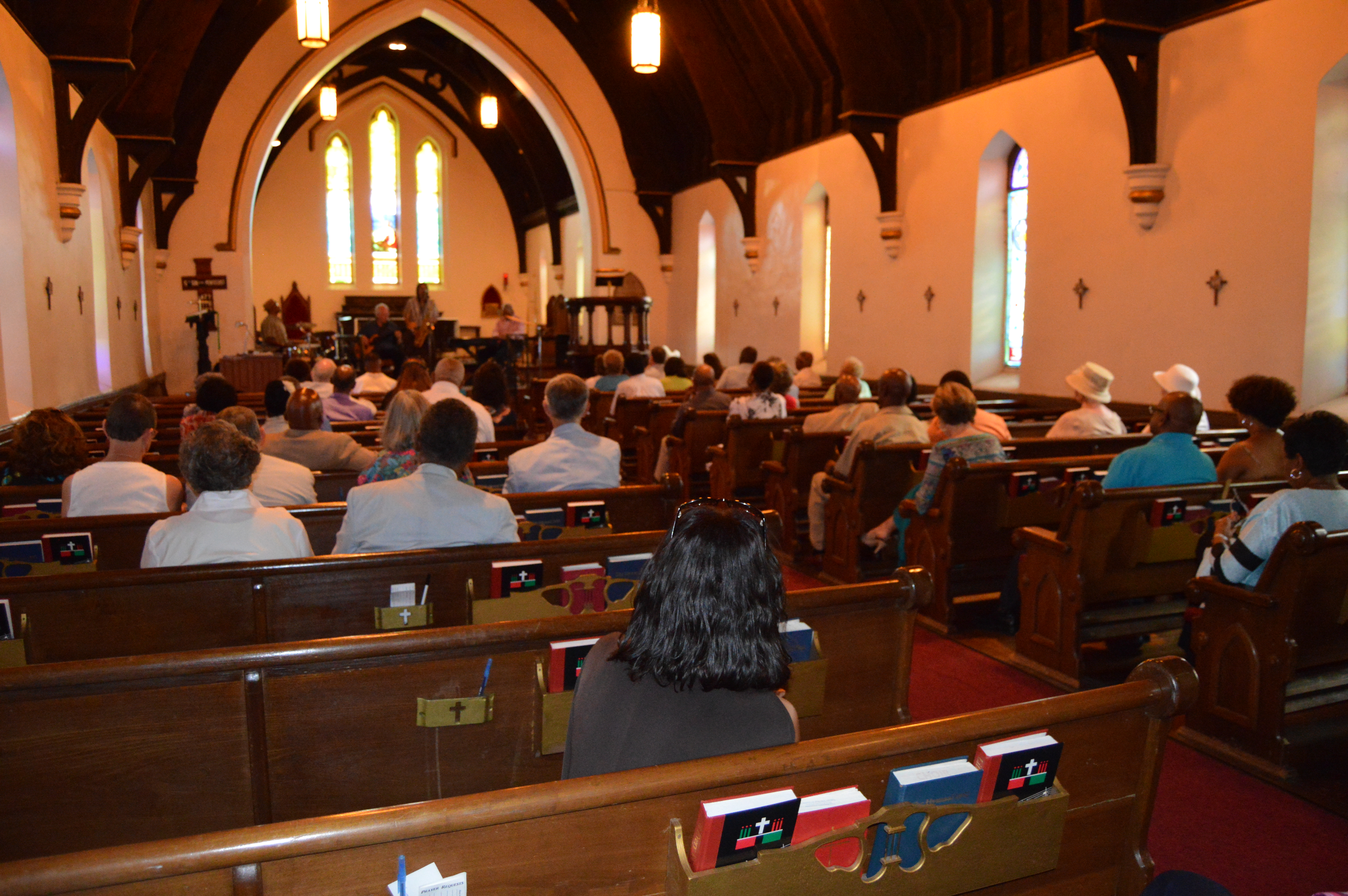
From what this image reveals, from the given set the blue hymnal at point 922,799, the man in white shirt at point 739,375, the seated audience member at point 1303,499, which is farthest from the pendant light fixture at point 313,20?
the blue hymnal at point 922,799

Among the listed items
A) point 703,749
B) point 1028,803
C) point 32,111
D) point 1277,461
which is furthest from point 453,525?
point 32,111

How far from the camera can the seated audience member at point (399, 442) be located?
12.0ft

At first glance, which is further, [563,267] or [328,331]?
[328,331]

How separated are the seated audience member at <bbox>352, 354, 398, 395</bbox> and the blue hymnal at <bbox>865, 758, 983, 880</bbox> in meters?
7.40

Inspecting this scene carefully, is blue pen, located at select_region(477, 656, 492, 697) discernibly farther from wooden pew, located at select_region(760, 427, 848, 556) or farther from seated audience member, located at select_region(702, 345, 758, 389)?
seated audience member, located at select_region(702, 345, 758, 389)

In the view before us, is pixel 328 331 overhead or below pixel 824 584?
overhead

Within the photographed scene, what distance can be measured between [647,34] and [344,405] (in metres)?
3.19

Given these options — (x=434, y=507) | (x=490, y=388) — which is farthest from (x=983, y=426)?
(x=434, y=507)

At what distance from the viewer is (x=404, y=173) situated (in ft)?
76.0

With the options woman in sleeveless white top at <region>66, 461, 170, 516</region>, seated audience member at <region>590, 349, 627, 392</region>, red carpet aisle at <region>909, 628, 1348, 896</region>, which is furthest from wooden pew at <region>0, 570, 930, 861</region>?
seated audience member at <region>590, 349, 627, 392</region>

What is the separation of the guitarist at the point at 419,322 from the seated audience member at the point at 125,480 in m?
12.6

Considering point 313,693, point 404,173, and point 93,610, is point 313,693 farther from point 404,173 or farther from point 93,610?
point 404,173

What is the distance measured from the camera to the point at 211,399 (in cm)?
475

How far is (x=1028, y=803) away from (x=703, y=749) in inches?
19.7
